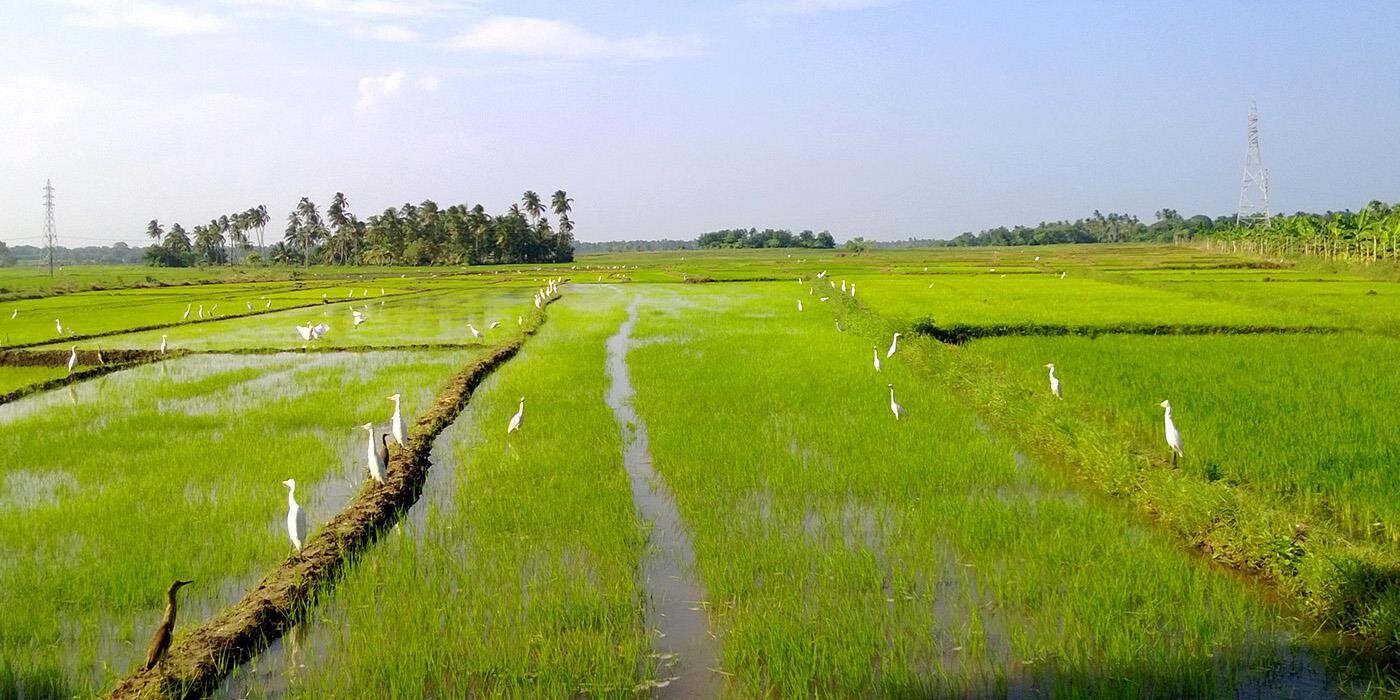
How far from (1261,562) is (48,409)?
1173cm

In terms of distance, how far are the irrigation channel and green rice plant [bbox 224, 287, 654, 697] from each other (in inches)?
4.1

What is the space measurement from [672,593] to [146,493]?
167 inches

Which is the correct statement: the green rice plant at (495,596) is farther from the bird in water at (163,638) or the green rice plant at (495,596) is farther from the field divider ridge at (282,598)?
the bird in water at (163,638)

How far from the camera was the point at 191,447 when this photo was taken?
25.3 ft

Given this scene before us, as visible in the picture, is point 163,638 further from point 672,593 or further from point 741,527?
point 741,527

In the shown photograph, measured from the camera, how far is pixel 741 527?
215 inches

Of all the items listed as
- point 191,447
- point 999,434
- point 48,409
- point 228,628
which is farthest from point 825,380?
point 48,409

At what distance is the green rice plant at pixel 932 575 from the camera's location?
3.64 meters

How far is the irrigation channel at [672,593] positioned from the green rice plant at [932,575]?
0.33 feet

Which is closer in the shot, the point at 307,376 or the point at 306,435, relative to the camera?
the point at 306,435

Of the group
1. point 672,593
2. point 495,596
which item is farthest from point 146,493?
point 672,593

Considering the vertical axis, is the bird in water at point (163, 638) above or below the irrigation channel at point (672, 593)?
above

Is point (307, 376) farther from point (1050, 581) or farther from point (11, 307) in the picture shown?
point (11, 307)

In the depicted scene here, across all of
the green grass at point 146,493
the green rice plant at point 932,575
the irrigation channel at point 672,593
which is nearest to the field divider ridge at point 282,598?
the green grass at point 146,493
